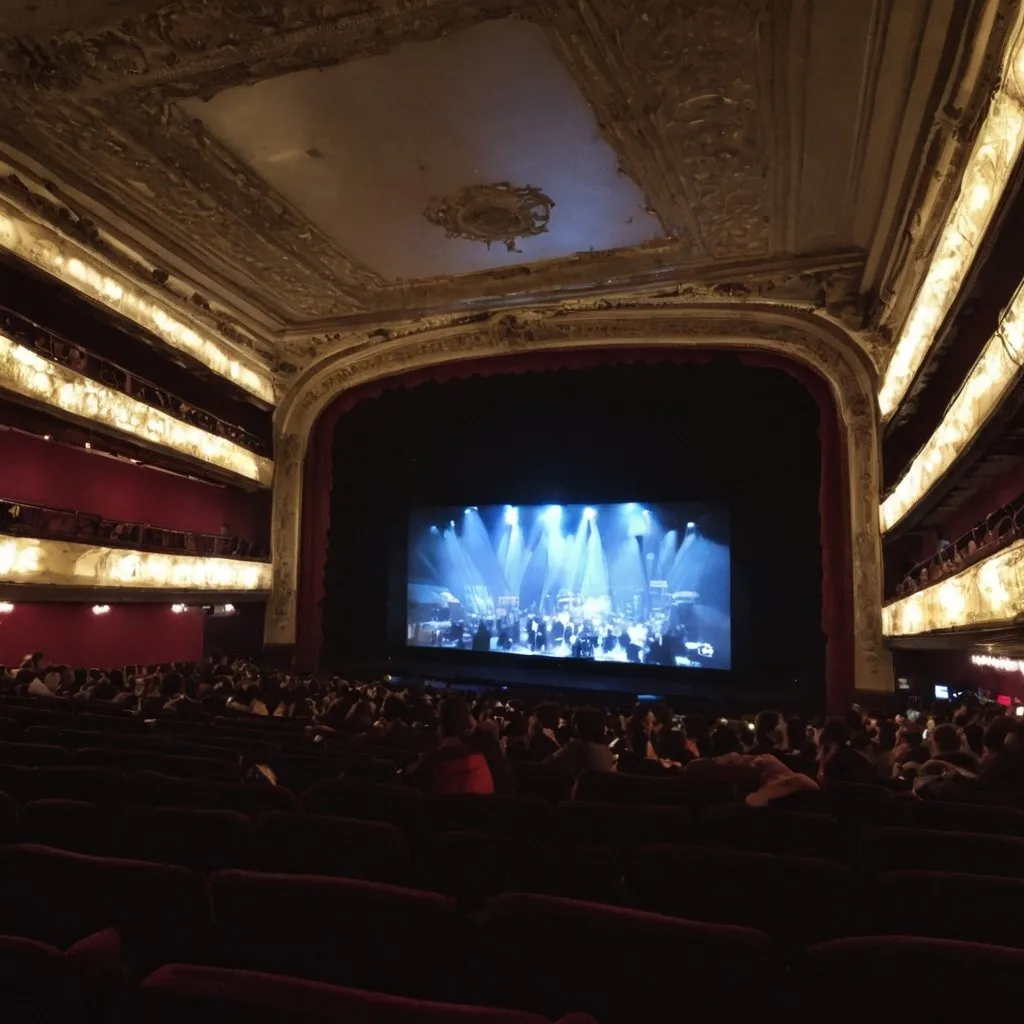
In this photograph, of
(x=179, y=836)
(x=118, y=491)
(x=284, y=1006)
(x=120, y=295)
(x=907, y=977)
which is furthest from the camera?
(x=118, y=491)

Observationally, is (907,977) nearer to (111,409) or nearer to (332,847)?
(332,847)

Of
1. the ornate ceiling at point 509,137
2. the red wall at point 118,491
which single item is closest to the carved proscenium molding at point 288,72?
the ornate ceiling at point 509,137

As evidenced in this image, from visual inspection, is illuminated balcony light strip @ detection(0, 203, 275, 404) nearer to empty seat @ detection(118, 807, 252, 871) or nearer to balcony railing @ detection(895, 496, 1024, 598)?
empty seat @ detection(118, 807, 252, 871)

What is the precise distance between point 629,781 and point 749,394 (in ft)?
38.3

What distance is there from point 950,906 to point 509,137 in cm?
807

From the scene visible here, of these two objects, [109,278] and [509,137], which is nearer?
[509,137]

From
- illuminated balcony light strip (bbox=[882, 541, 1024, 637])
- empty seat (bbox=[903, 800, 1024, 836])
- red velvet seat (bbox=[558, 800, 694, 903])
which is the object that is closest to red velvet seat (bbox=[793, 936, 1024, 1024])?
red velvet seat (bbox=[558, 800, 694, 903])

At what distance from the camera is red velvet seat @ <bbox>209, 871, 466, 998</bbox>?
1.74 m

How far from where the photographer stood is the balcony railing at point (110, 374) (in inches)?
391

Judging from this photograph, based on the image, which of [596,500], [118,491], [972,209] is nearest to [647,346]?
[596,500]

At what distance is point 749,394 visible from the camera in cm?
1406

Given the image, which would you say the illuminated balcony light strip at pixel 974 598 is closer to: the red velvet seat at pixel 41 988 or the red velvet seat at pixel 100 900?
the red velvet seat at pixel 100 900

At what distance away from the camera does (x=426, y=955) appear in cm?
175

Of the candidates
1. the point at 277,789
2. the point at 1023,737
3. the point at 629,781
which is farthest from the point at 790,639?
the point at 277,789
